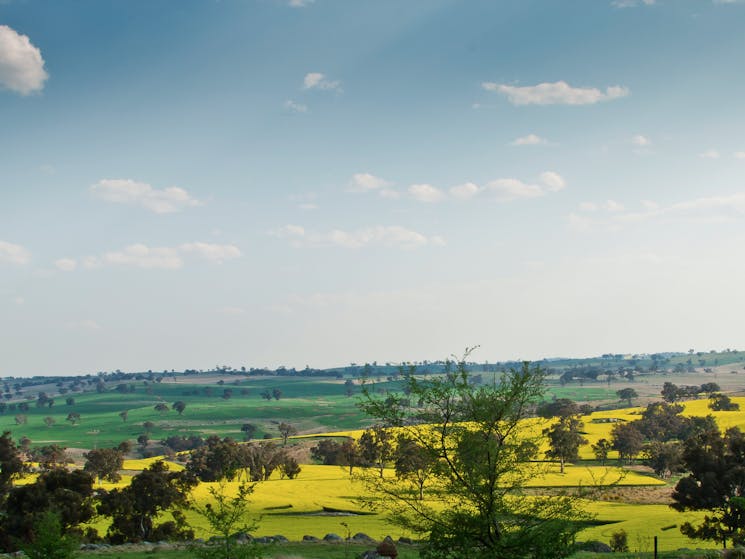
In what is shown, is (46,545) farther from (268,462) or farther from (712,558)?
(268,462)

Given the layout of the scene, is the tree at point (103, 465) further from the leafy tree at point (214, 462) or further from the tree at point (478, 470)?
the tree at point (478, 470)

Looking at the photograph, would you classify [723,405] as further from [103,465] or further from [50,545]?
[50,545]

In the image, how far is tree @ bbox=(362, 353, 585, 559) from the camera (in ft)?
85.3

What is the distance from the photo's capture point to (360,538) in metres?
57.5

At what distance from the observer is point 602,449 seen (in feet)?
443

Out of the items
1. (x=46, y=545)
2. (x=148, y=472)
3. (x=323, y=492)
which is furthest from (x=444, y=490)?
(x=323, y=492)

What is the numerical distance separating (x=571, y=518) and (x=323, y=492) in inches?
3064

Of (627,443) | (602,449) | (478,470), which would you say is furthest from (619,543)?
(627,443)

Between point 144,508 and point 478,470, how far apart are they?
1956 inches

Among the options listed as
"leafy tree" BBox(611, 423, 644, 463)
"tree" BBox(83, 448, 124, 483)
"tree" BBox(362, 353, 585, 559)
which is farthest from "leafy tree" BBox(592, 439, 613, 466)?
"tree" BBox(362, 353, 585, 559)

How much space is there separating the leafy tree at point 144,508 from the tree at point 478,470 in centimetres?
4381

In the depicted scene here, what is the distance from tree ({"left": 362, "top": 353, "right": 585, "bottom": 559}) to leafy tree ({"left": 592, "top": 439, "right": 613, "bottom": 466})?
374 feet

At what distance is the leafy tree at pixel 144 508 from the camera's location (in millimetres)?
64500

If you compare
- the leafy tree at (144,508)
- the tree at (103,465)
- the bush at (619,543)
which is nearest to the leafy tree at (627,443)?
the bush at (619,543)
